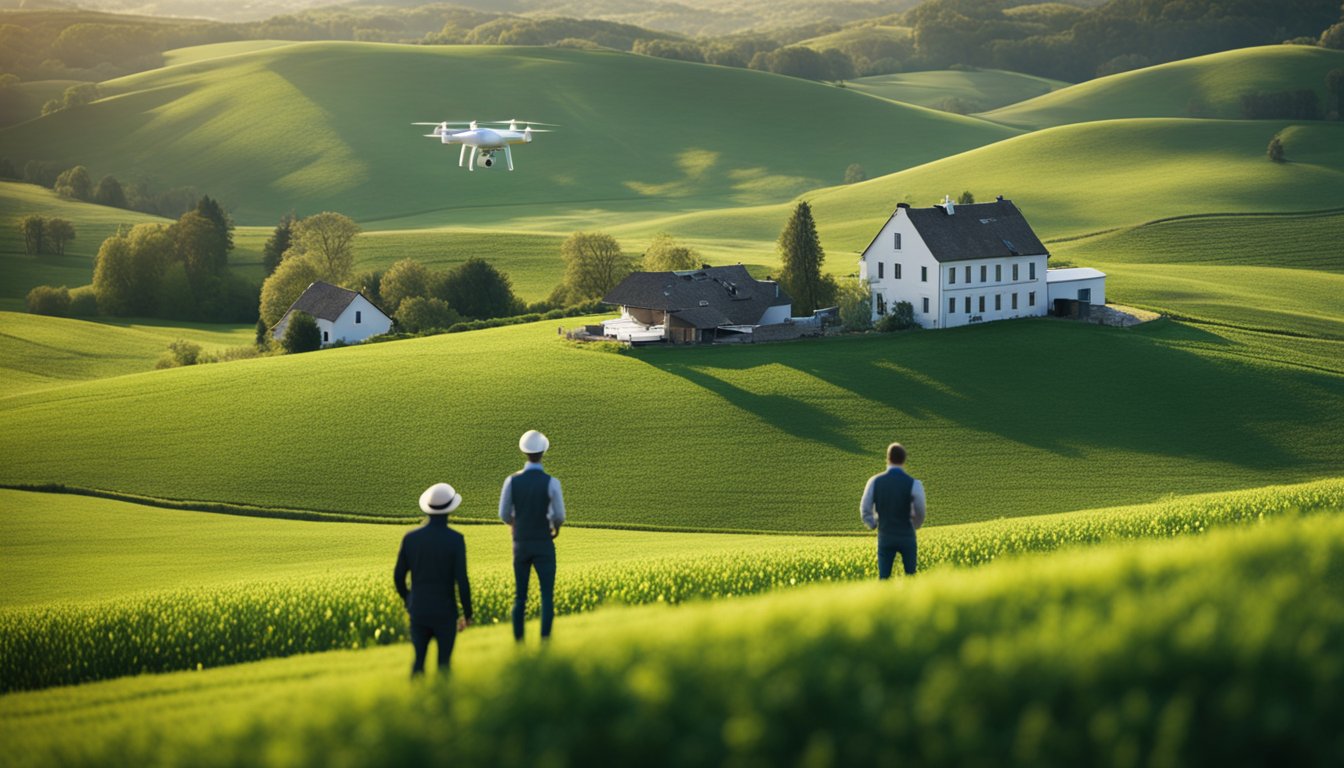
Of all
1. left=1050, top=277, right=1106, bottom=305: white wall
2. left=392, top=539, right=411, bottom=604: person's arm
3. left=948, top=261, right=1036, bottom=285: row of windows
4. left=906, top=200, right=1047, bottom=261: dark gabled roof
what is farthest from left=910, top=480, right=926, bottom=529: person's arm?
left=1050, top=277, right=1106, bottom=305: white wall

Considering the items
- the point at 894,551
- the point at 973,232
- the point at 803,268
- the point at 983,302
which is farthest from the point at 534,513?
the point at 803,268

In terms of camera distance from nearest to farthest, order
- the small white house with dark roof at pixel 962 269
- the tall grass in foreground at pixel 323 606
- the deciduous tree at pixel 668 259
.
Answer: the tall grass in foreground at pixel 323 606
the small white house with dark roof at pixel 962 269
the deciduous tree at pixel 668 259

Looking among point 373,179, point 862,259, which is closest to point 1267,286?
point 862,259

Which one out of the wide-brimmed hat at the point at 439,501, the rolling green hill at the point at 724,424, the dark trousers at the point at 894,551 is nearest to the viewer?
the wide-brimmed hat at the point at 439,501

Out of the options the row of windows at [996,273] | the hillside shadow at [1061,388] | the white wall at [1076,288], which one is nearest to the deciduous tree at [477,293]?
the hillside shadow at [1061,388]

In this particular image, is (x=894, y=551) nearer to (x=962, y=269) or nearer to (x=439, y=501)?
(x=439, y=501)

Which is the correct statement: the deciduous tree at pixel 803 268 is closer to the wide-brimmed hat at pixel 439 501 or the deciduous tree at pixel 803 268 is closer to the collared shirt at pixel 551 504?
the collared shirt at pixel 551 504
